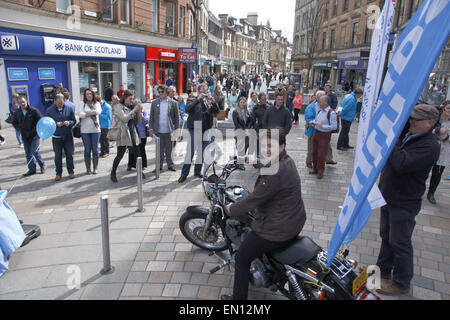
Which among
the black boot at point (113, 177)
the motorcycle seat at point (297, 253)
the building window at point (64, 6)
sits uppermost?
the building window at point (64, 6)

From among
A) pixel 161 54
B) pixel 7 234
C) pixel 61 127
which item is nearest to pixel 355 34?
pixel 161 54

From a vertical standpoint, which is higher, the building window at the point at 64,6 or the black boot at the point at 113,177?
the building window at the point at 64,6

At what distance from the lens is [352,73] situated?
31.2m

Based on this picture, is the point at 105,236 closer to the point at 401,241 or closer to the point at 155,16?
the point at 401,241

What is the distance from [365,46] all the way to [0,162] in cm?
2971

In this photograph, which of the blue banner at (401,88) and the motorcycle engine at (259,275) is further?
the motorcycle engine at (259,275)

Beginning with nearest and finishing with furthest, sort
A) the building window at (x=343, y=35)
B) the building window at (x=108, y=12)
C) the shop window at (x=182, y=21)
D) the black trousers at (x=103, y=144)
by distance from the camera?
the black trousers at (x=103, y=144) < the building window at (x=108, y=12) < the shop window at (x=182, y=21) < the building window at (x=343, y=35)

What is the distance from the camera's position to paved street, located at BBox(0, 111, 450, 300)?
350cm

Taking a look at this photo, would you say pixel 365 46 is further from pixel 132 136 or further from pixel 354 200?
pixel 354 200

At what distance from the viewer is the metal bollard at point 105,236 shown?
3.46 metres

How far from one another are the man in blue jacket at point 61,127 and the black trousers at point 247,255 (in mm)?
5073

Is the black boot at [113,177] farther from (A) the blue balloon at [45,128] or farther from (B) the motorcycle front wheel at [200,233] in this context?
(B) the motorcycle front wheel at [200,233]

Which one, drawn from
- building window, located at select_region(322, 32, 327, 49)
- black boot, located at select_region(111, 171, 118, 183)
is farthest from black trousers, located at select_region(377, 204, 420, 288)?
building window, located at select_region(322, 32, 327, 49)

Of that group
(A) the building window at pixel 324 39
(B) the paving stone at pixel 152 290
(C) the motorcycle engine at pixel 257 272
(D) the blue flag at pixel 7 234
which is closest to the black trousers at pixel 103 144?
(D) the blue flag at pixel 7 234
